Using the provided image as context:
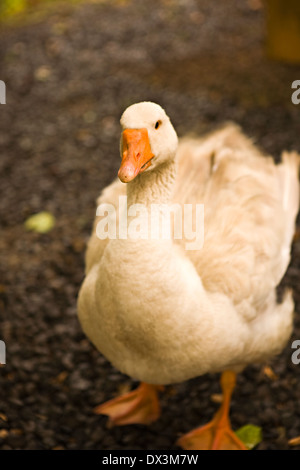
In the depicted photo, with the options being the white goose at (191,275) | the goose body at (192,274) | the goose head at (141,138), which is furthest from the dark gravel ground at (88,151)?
the goose head at (141,138)

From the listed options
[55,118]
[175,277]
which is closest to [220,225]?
[175,277]

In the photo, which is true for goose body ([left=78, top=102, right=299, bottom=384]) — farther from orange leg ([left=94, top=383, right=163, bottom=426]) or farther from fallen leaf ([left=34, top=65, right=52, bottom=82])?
fallen leaf ([left=34, top=65, right=52, bottom=82])

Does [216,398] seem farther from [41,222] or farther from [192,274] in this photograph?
[41,222]

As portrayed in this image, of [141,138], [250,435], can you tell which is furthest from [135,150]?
[250,435]

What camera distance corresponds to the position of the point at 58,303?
3832mm

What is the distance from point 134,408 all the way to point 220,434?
0.52 m

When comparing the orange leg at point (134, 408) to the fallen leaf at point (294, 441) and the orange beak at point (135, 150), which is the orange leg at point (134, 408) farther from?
the orange beak at point (135, 150)

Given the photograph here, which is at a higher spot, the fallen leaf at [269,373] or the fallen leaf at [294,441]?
the fallen leaf at [269,373]

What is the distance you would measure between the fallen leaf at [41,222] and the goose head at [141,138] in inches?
97.9

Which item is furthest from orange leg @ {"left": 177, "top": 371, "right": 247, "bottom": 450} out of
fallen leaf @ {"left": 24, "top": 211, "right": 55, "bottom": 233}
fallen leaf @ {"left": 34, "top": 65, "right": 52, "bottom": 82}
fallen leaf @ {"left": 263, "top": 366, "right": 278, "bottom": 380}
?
fallen leaf @ {"left": 34, "top": 65, "right": 52, "bottom": 82}

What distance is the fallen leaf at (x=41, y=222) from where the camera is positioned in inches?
178

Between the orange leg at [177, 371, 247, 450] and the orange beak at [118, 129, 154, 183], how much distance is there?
4.70 ft

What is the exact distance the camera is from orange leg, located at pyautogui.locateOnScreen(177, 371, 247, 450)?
2.97 meters

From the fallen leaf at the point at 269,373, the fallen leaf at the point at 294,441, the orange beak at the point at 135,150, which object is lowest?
the fallen leaf at the point at 294,441
